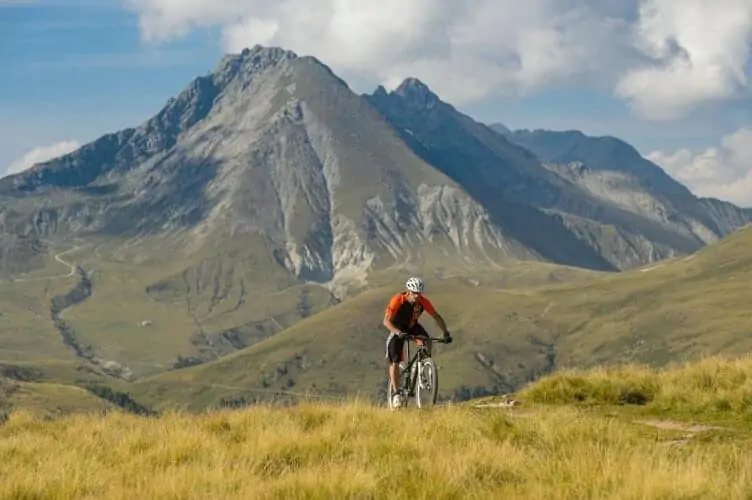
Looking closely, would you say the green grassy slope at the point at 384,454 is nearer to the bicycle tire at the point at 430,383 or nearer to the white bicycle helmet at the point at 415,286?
the bicycle tire at the point at 430,383

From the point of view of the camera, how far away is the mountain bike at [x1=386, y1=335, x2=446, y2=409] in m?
19.7

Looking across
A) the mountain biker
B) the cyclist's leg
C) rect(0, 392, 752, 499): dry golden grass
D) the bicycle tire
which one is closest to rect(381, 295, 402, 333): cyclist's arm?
the mountain biker

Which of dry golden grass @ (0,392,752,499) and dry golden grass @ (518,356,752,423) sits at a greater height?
dry golden grass @ (518,356,752,423)

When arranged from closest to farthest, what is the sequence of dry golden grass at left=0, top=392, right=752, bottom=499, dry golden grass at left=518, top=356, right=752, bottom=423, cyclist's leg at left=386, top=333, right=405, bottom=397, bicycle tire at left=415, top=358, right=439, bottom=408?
dry golden grass at left=0, top=392, right=752, bottom=499, dry golden grass at left=518, top=356, right=752, bottom=423, bicycle tire at left=415, top=358, right=439, bottom=408, cyclist's leg at left=386, top=333, right=405, bottom=397

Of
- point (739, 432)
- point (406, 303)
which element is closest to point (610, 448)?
point (739, 432)

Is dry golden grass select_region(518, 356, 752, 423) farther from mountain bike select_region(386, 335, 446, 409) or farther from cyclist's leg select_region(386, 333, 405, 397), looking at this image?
cyclist's leg select_region(386, 333, 405, 397)

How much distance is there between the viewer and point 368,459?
11.0m

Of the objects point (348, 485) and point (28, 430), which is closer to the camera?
point (348, 485)

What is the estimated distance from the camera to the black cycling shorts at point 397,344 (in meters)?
20.1

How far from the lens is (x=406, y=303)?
1998 cm

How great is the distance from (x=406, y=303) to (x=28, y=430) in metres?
8.95

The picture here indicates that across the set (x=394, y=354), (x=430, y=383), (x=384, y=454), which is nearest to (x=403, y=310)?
(x=394, y=354)

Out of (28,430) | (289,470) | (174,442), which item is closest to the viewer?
(289,470)

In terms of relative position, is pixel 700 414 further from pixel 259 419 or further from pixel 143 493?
pixel 143 493
